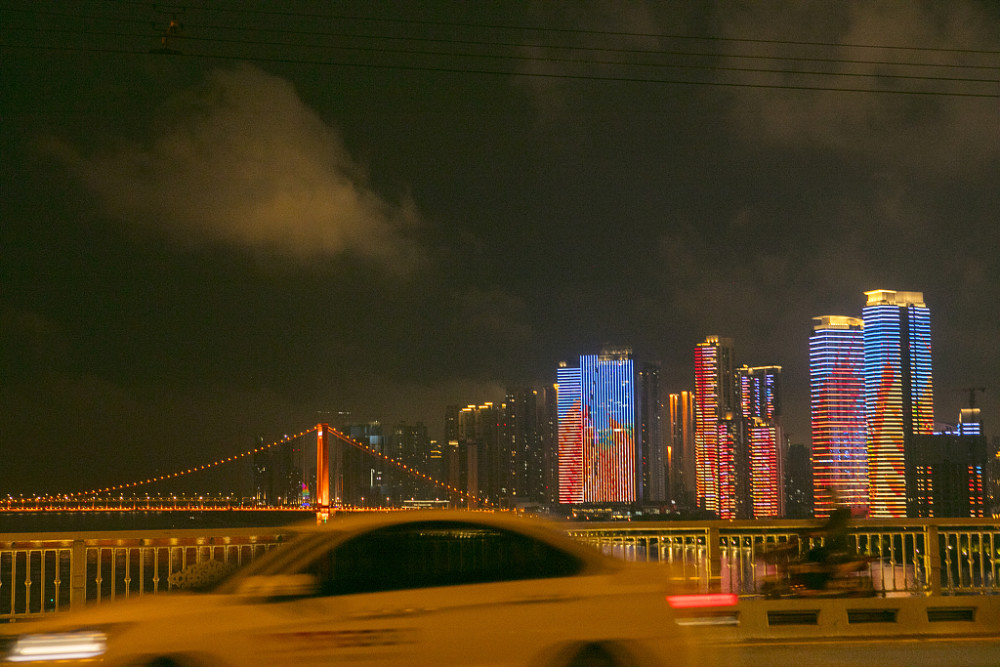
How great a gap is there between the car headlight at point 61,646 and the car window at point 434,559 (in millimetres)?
1396

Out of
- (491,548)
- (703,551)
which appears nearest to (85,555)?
(491,548)

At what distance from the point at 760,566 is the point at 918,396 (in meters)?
140

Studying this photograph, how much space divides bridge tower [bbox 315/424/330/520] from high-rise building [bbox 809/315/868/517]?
10420cm

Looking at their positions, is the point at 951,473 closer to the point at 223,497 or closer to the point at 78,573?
the point at 223,497

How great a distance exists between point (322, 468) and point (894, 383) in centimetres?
12581

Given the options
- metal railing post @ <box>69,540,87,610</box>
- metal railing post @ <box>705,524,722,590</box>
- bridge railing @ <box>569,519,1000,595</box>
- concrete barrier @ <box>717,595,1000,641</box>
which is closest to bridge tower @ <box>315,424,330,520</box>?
bridge railing @ <box>569,519,1000,595</box>

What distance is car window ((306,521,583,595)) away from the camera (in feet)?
20.7

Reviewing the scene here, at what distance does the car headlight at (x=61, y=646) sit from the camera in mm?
6152

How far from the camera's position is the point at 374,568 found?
6.36 m

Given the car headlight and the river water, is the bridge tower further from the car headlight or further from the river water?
the car headlight

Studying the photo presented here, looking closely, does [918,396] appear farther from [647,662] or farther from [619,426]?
[647,662]

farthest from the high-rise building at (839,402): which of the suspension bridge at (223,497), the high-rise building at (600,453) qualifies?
the suspension bridge at (223,497)

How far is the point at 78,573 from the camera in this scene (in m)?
10.1

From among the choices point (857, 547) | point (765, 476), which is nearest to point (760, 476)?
point (765, 476)
